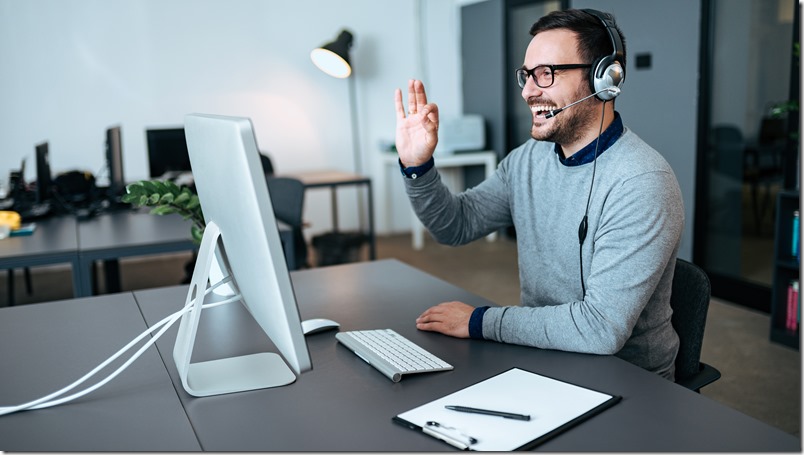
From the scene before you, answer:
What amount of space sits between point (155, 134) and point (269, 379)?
11.7 feet

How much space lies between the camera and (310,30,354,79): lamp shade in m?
5.16

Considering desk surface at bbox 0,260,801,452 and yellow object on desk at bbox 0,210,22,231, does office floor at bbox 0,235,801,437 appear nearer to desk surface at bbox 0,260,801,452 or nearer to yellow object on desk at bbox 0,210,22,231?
desk surface at bbox 0,260,801,452

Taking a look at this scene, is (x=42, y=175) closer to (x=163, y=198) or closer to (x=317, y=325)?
(x=163, y=198)

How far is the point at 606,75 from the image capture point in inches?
61.6

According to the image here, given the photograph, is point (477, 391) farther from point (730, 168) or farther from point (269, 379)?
point (730, 168)

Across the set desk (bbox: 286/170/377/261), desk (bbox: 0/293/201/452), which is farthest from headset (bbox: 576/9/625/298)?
desk (bbox: 286/170/377/261)

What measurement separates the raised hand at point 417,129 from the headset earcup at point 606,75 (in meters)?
0.35

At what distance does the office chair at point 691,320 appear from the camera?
63.5 inches

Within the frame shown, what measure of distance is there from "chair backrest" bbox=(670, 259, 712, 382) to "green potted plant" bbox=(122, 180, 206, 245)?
3.64 ft

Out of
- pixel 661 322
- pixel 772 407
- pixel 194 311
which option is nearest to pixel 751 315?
pixel 772 407

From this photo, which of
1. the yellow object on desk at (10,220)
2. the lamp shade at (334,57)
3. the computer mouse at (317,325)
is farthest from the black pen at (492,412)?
the lamp shade at (334,57)

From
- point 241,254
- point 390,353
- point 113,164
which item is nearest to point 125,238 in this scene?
point 113,164

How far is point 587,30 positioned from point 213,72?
4517mm

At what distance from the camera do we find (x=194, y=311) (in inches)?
49.4
